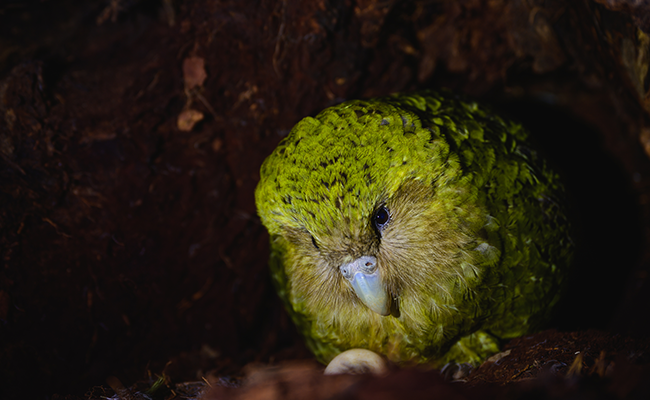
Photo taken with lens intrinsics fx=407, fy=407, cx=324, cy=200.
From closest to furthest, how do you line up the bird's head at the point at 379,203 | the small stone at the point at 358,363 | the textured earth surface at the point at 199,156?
the bird's head at the point at 379,203, the small stone at the point at 358,363, the textured earth surface at the point at 199,156

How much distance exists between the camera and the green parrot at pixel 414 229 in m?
1.93

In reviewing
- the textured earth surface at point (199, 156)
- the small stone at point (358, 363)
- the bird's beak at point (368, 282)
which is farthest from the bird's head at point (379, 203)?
the textured earth surface at point (199, 156)

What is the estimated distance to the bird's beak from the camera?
1.93 meters

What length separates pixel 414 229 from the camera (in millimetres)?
1955

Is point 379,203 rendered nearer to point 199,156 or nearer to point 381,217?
point 381,217

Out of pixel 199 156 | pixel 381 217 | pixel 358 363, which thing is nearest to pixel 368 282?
pixel 381 217

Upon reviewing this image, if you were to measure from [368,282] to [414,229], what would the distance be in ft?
1.10

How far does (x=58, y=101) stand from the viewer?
8.33 ft

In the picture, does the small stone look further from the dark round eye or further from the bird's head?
the dark round eye

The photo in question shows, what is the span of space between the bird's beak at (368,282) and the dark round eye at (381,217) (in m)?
0.16

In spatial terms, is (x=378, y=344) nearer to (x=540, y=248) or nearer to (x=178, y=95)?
(x=540, y=248)

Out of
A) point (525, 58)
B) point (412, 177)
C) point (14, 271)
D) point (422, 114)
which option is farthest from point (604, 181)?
point (14, 271)

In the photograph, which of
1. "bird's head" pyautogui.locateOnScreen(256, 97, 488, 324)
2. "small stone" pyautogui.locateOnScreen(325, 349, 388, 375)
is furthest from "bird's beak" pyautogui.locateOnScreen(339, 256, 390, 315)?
"small stone" pyautogui.locateOnScreen(325, 349, 388, 375)

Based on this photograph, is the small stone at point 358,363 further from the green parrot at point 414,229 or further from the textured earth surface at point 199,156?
the textured earth surface at point 199,156
